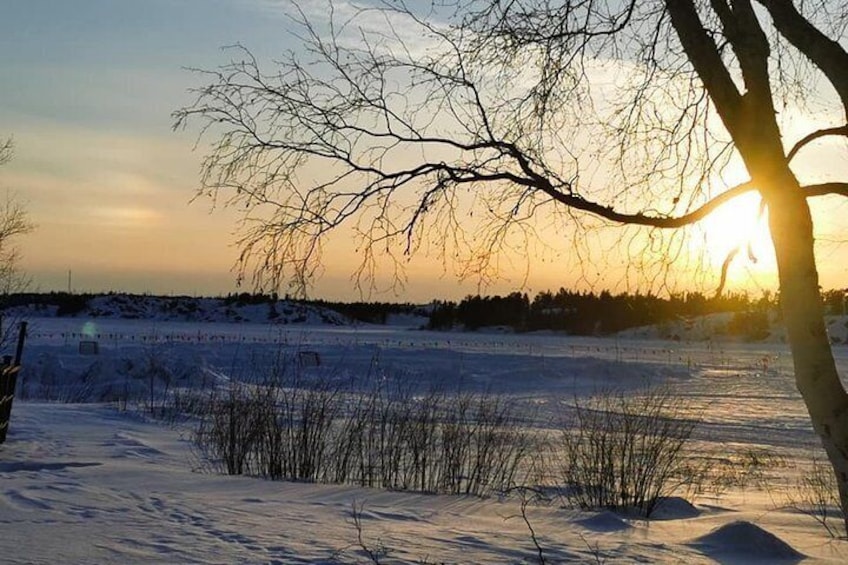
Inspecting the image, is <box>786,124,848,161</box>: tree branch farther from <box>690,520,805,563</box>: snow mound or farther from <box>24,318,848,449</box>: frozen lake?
<box>24,318,848,449</box>: frozen lake

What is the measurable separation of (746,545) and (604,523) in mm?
1325

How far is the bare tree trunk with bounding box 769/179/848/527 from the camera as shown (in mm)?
4387

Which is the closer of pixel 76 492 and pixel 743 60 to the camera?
pixel 743 60

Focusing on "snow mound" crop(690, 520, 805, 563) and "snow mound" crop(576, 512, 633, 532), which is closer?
"snow mound" crop(690, 520, 805, 563)

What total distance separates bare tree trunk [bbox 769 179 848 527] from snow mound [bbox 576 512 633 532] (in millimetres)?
3353

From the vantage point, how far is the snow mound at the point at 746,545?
666cm

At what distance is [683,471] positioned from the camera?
39.7ft

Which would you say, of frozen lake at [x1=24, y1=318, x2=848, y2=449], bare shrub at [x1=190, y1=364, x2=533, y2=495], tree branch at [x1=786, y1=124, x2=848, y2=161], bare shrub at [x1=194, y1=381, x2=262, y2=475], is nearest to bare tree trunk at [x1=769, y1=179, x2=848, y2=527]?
tree branch at [x1=786, y1=124, x2=848, y2=161]

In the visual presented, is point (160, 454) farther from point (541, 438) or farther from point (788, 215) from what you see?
point (788, 215)

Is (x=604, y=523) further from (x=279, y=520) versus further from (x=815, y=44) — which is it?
(x=815, y=44)

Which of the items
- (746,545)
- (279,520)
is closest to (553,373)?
(746,545)

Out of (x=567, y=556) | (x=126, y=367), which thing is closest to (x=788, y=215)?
(x=567, y=556)

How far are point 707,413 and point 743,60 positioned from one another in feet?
65.9

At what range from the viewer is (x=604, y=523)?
785 cm
